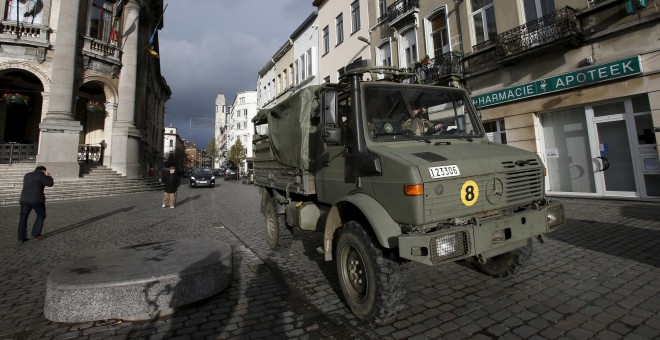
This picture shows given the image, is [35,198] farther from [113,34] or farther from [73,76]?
[113,34]

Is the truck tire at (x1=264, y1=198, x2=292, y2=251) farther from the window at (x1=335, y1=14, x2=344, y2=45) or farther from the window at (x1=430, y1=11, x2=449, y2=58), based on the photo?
the window at (x1=335, y1=14, x2=344, y2=45)

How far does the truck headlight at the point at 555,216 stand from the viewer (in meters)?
3.49

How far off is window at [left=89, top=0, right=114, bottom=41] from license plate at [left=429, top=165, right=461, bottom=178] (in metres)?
27.0

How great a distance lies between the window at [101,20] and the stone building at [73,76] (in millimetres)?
58

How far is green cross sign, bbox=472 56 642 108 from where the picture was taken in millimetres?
9070

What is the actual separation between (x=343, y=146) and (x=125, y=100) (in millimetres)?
24134

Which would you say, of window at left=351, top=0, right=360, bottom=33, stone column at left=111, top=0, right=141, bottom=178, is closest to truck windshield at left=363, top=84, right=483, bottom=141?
window at left=351, top=0, right=360, bottom=33

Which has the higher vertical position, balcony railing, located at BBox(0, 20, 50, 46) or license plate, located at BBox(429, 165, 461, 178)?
balcony railing, located at BBox(0, 20, 50, 46)

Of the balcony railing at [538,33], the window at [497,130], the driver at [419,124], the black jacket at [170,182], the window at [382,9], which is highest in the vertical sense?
the window at [382,9]

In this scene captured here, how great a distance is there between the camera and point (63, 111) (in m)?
18.0

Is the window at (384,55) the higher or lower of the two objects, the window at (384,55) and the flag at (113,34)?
the lower

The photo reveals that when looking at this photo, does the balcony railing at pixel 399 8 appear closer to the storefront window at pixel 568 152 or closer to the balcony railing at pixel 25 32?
the storefront window at pixel 568 152

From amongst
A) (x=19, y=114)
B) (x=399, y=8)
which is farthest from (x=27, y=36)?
(x=399, y=8)

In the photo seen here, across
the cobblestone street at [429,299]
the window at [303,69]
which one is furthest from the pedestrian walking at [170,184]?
the window at [303,69]
